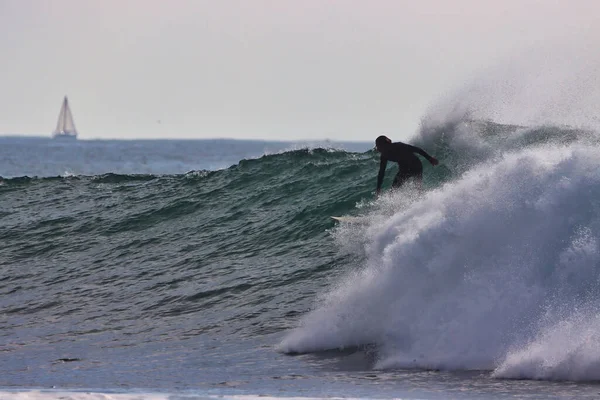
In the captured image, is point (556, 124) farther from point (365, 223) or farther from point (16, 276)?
point (16, 276)

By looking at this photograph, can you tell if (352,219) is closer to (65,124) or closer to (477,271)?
(477,271)

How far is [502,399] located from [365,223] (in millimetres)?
6234

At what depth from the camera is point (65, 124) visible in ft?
458

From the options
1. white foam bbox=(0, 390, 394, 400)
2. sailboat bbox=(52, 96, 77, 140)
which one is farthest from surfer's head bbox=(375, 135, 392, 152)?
sailboat bbox=(52, 96, 77, 140)

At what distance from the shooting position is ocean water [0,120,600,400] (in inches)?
339

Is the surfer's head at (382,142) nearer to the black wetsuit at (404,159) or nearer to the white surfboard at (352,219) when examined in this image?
the black wetsuit at (404,159)

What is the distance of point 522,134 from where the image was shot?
17.4 metres

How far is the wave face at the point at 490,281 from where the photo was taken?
8.88m

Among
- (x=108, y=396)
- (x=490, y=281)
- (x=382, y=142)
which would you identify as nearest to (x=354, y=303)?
(x=490, y=281)

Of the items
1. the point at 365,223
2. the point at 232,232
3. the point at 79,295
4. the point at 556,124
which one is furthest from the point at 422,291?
the point at 556,124

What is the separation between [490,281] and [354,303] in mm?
1584

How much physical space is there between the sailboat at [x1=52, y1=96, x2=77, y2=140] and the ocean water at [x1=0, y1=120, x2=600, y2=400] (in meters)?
121

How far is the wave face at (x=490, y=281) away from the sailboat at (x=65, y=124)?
12556cm

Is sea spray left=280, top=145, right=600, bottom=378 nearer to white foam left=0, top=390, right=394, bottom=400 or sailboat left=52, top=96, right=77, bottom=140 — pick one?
white foam left=0, top=390, right=394, bottom=400
